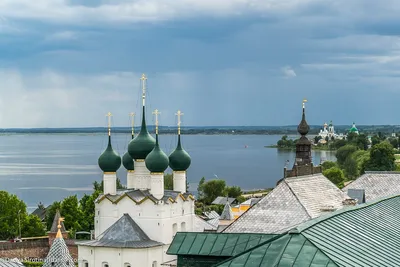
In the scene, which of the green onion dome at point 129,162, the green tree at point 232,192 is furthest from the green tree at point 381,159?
the green onion dome at point 129,162

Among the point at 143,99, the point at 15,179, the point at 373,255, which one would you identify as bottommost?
the point at 15,179

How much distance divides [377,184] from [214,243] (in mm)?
18616

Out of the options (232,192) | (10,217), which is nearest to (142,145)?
(10,217)

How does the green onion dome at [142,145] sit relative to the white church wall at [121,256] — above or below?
above

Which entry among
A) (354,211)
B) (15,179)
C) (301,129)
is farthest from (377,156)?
(15,179)

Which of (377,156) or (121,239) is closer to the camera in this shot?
(121,239)

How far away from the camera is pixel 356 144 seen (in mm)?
102688

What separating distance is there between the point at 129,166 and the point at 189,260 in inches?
501

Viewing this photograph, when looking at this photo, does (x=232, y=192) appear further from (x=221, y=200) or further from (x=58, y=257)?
(x=58, y=257)

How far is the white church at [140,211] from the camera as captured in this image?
24.4 metres

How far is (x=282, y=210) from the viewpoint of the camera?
20594 millimetres

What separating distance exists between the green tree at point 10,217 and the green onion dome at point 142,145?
49.0 ft

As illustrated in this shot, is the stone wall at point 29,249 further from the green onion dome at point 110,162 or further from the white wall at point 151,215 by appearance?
the white wall at point 151,215

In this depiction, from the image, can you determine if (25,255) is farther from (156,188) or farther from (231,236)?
(231,236)
